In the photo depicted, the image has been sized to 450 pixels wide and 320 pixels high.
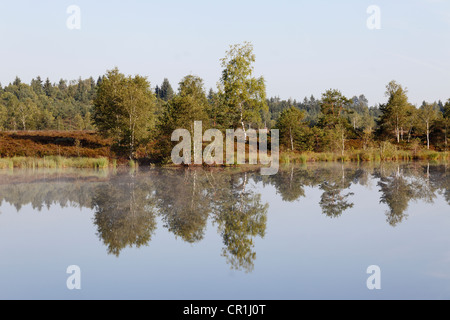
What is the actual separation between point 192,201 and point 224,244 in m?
7.30

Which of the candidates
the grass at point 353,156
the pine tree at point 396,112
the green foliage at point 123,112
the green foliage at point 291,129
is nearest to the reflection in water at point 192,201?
the green foliage at point 123,112

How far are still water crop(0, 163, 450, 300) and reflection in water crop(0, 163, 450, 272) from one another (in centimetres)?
7

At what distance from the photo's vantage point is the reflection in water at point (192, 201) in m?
11.4

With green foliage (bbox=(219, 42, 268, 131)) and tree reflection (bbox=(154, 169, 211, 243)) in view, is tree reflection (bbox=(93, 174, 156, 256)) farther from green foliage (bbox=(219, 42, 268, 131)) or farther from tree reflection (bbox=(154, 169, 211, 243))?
green foliage (bbox=(219, 42, 268, 131))

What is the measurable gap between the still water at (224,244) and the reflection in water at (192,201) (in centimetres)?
7

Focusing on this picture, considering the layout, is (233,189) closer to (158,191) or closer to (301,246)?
(158,191)

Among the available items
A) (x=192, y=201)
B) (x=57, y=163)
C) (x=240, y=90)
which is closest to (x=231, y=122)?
(x=240, y=90)

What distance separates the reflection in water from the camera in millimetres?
11432

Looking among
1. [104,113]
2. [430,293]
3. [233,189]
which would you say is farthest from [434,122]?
[430,293]

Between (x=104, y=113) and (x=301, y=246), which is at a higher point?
(x=104, y=113)

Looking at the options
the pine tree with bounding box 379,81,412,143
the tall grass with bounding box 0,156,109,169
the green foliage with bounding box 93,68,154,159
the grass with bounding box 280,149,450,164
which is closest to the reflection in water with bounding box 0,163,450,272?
the tall grass with bounding box 0,156,109,169

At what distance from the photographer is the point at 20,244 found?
423 inches
